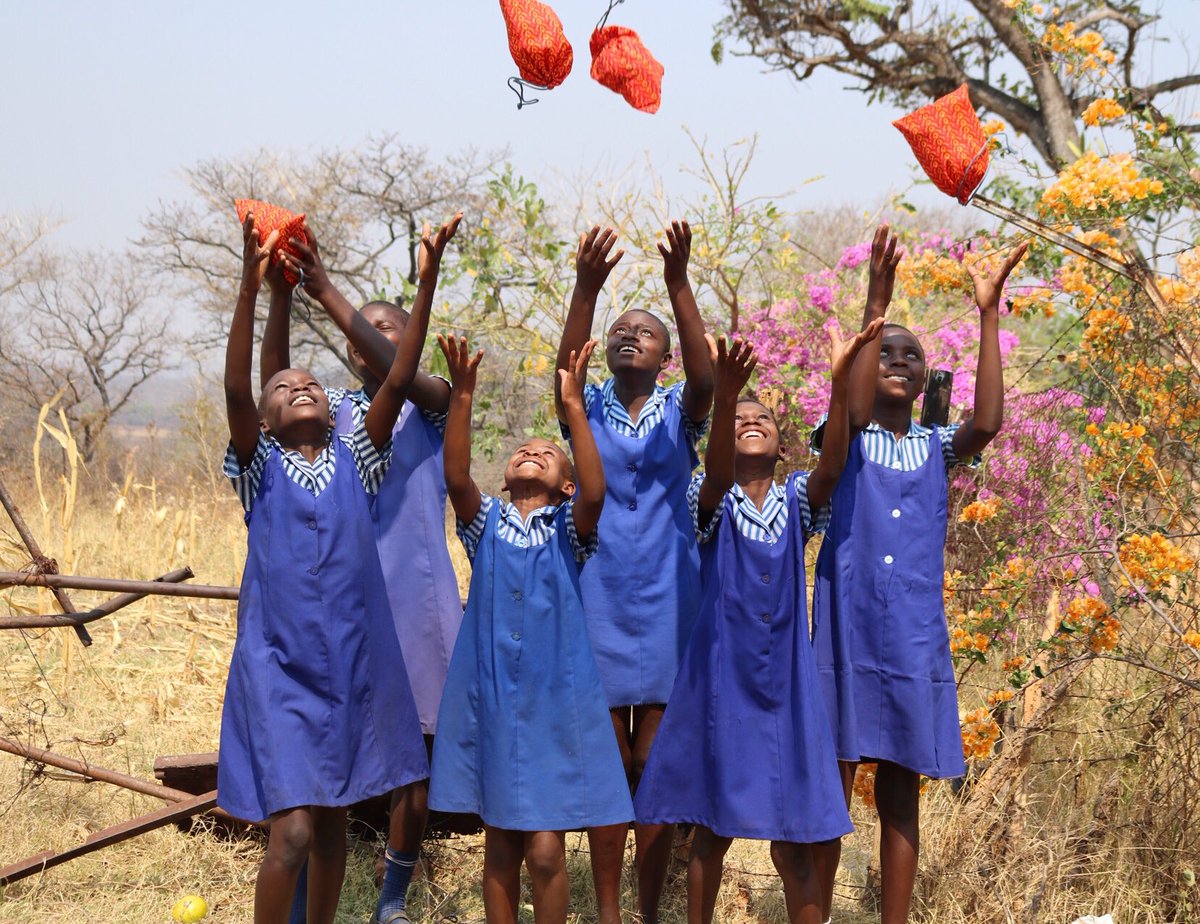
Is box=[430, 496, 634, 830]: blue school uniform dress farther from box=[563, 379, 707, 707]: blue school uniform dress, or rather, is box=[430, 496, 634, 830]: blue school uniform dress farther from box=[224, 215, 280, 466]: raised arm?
box=[224, 215, 280, 466]: raised arm

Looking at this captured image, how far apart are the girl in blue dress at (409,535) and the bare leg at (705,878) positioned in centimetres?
83

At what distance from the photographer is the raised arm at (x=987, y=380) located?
138 inches

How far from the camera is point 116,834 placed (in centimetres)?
380

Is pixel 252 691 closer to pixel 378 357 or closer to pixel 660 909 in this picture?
pixel 378 357

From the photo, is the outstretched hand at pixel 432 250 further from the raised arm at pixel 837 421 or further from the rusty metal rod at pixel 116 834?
the rusty metal rod at pixel 116 834

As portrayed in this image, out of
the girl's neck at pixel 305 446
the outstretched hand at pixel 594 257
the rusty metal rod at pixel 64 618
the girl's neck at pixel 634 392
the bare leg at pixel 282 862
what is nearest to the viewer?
the bare leg at pixel 282 862

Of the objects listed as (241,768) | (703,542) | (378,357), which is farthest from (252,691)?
(703,542)

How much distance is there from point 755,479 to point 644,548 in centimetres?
43

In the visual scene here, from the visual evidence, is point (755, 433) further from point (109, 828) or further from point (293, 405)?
point (109, 828)

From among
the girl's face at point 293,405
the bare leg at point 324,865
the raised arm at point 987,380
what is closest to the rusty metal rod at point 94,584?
the girl's face at point 293,405

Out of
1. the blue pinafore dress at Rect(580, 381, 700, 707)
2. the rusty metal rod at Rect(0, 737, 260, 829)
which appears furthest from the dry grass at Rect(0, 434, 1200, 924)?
the blue pinafore dress at Rect(580, 381, 700, 707)

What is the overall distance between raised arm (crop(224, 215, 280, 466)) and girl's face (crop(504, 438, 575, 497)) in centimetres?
68

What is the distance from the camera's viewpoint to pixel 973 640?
408 centimetres

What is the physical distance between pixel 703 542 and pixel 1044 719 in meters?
1.37
